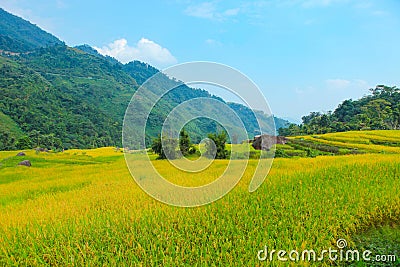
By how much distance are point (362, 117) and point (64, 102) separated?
5413cm

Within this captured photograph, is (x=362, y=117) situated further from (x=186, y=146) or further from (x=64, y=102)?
(x=64, y=102)

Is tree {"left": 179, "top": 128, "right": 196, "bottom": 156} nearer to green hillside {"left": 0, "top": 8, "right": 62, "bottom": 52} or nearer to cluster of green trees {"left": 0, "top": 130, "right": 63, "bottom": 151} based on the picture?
cluster of green trees {"left": 0, "top": 130, "right": 63, "bottom": 151}

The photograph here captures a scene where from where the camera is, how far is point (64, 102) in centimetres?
5991

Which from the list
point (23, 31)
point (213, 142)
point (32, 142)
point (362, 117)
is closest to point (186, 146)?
point (213, 142)

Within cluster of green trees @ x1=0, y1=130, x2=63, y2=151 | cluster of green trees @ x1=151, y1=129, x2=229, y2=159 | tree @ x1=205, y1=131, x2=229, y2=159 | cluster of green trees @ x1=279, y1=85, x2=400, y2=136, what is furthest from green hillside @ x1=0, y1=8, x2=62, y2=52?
tree @ x1=205, y1=131, x2=229, y2=159

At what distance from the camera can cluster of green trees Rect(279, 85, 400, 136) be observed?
32250 mm

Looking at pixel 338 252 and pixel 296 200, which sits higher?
pixel 296 200

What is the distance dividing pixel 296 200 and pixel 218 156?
9.83m

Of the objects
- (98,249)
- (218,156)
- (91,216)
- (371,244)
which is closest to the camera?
(98,249)

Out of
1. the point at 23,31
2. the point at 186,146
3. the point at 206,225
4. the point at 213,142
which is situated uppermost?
the point at 23,31

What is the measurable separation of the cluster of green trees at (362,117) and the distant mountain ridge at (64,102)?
20378mm

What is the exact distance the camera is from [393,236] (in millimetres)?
3578

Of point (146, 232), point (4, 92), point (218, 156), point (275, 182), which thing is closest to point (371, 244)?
point (275, 182)

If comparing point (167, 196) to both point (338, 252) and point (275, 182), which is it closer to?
point (275, 182)
